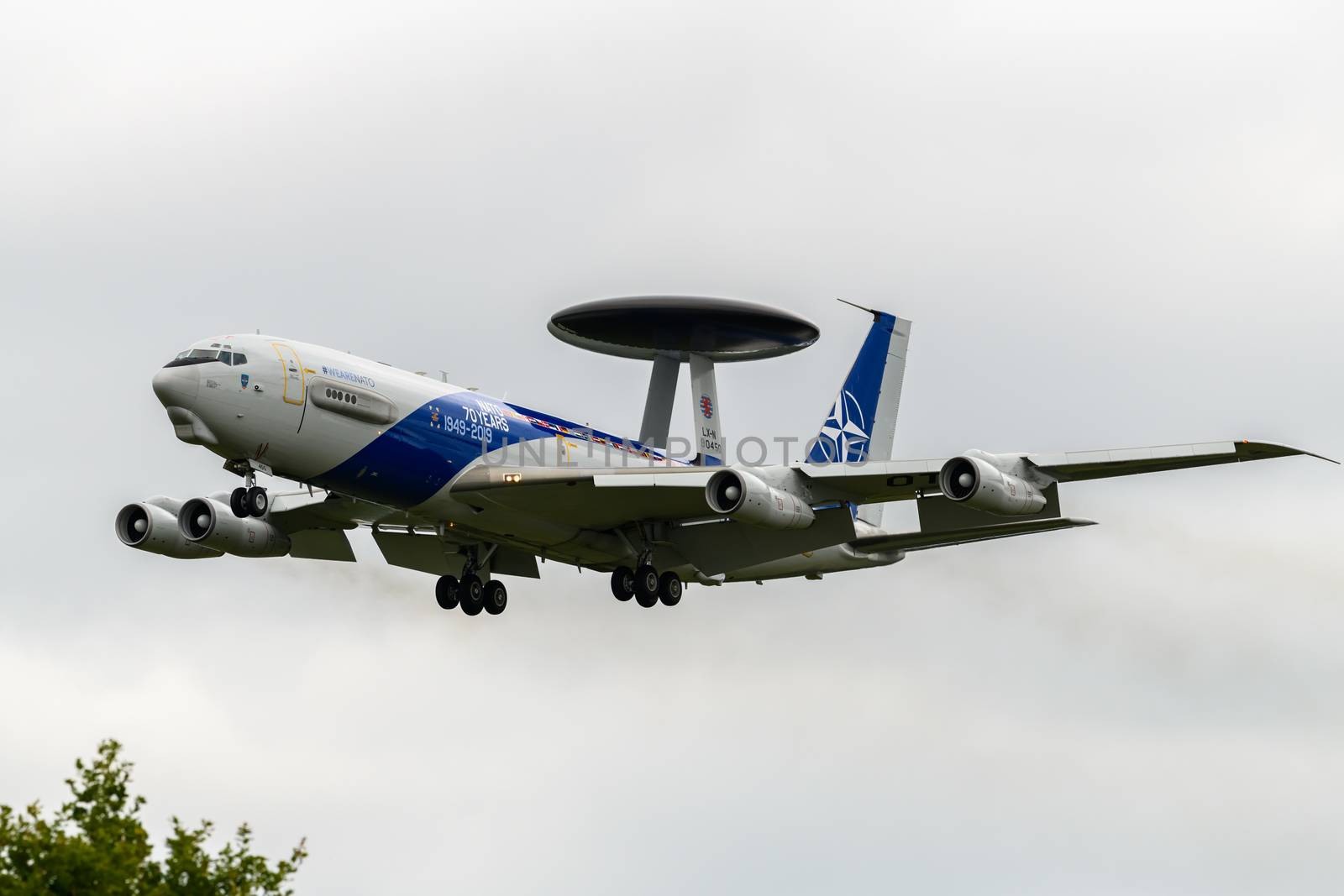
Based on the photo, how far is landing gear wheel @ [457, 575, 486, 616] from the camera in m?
54.1

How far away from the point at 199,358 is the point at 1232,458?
25695mm

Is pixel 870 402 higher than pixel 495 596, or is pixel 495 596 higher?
pixel 870 402

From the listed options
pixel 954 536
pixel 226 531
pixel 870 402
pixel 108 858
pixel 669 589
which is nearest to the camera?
pixel 108 858

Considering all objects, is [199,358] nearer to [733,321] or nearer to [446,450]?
[446,450]

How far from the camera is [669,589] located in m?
52.5

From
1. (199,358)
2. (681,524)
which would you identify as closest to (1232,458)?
(681,524)

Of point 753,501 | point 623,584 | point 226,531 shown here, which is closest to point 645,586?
point 623,584

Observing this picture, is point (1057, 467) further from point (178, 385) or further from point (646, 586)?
point (178, 385)

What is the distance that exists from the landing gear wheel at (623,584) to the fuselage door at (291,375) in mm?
11591

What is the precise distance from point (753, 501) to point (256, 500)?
1276cm

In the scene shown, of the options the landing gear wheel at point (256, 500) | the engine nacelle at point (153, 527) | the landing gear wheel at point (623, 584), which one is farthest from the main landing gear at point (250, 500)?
the landing gear wheel at point (623, 584)

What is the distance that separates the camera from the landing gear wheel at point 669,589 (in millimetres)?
52469

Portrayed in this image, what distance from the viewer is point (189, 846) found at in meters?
33.9

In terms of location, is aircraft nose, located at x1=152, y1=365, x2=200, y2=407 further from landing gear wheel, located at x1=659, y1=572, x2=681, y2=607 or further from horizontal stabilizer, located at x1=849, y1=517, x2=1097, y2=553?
horizontal stabilizer, located at x1=849, y1=517, x2=1097, y2=553
